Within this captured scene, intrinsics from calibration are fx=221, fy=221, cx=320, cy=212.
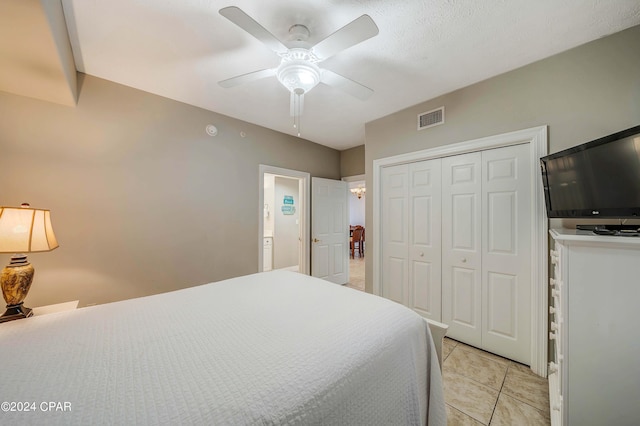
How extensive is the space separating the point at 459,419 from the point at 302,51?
251 centimetres

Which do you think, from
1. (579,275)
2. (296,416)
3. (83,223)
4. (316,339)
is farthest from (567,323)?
(83,223)

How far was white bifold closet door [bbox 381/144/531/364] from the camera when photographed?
188cm

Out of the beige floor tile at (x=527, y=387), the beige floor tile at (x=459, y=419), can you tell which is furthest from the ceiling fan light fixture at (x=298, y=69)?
the beige floor tile at (x=527, y=387)

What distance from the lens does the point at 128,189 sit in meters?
2.10

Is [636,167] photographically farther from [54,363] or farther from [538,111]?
[54,363]

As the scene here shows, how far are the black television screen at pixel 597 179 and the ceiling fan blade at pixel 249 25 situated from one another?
1.75 metres

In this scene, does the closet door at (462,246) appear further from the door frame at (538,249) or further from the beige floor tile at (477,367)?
the door frame at (538,249)

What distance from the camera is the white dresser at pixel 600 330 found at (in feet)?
3.02

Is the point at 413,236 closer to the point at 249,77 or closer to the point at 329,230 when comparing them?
the point at 329,230

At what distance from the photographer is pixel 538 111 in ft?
5.79

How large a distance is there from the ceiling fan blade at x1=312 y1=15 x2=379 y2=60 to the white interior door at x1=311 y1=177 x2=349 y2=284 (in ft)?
7.61

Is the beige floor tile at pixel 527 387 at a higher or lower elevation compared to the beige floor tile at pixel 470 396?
higher

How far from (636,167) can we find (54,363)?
2.45m

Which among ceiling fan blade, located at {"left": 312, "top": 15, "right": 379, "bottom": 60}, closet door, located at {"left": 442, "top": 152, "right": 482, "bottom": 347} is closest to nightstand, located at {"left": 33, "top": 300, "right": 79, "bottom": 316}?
ceiling fan blade, located at {"left": 312, "top": 15, "right": 379, "bottom": 60}
